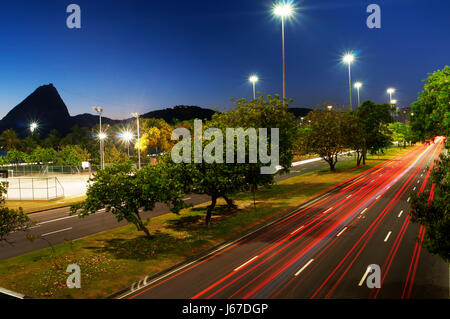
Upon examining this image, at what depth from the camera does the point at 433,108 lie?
3278 centimetres

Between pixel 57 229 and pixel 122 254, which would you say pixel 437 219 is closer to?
pixel 122 254

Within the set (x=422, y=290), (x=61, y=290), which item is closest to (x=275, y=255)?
(x=422, y=290)

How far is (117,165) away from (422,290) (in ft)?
58.8

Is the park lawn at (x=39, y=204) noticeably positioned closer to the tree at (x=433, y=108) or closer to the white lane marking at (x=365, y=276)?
the white lane marking at (x=365, y=276)

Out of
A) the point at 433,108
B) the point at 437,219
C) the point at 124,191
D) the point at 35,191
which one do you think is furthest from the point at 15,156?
the point at 437,219

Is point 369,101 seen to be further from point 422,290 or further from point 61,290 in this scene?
point 61,290

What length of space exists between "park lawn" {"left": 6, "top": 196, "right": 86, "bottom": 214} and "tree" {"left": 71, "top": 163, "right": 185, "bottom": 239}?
1510 cm

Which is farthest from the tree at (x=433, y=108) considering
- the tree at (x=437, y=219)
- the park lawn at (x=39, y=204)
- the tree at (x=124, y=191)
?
the park lawn at (x=39, y=204)

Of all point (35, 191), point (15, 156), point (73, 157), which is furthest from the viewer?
point (15, 156)

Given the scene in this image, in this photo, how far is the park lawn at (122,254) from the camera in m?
14.0

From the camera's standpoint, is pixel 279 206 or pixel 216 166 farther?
pixel 279 206

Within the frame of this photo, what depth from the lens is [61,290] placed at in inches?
526

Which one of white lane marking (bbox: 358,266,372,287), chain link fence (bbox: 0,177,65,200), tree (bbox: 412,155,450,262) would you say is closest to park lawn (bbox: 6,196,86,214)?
chain link fence (bbox: 0,177,65,200)

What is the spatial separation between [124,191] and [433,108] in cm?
3423
